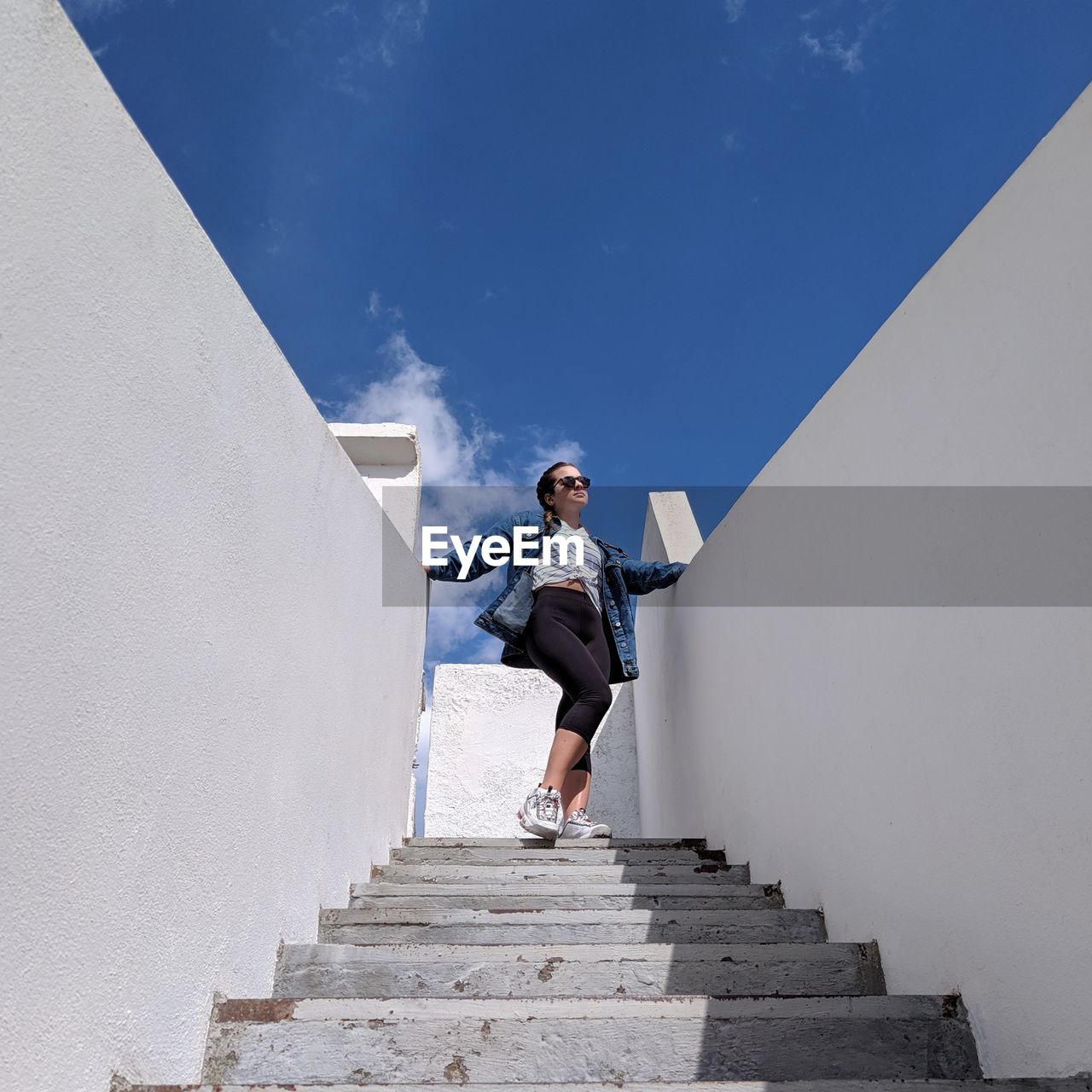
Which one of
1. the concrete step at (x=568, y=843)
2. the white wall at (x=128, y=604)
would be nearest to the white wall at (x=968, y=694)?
the concrete step at (x=568, y=843)

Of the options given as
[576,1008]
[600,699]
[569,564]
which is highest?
[569,564]

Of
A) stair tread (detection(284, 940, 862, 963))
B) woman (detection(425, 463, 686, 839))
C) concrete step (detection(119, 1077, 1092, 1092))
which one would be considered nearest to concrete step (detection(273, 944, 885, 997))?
stair tread (detection(284, 940, 862, 963))

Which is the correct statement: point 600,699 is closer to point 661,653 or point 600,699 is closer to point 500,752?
point 661,653

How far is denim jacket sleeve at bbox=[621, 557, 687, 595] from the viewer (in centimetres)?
417

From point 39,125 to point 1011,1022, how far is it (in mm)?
1920

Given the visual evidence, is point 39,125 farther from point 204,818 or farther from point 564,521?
point 564,521

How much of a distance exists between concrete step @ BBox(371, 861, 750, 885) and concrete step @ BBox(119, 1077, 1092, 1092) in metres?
1.37

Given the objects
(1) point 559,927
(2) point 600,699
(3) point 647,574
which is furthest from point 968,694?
(3) point 647,574

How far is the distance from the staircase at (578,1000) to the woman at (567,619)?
543 mm

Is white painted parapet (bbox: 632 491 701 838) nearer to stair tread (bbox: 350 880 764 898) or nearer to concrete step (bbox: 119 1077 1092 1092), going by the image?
stair tread (bbox: 350 880 764 898)

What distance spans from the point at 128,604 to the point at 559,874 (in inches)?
72.6

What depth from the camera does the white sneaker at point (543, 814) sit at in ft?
10.7

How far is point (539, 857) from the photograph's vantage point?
10.4ft

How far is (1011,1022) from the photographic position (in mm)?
1602
